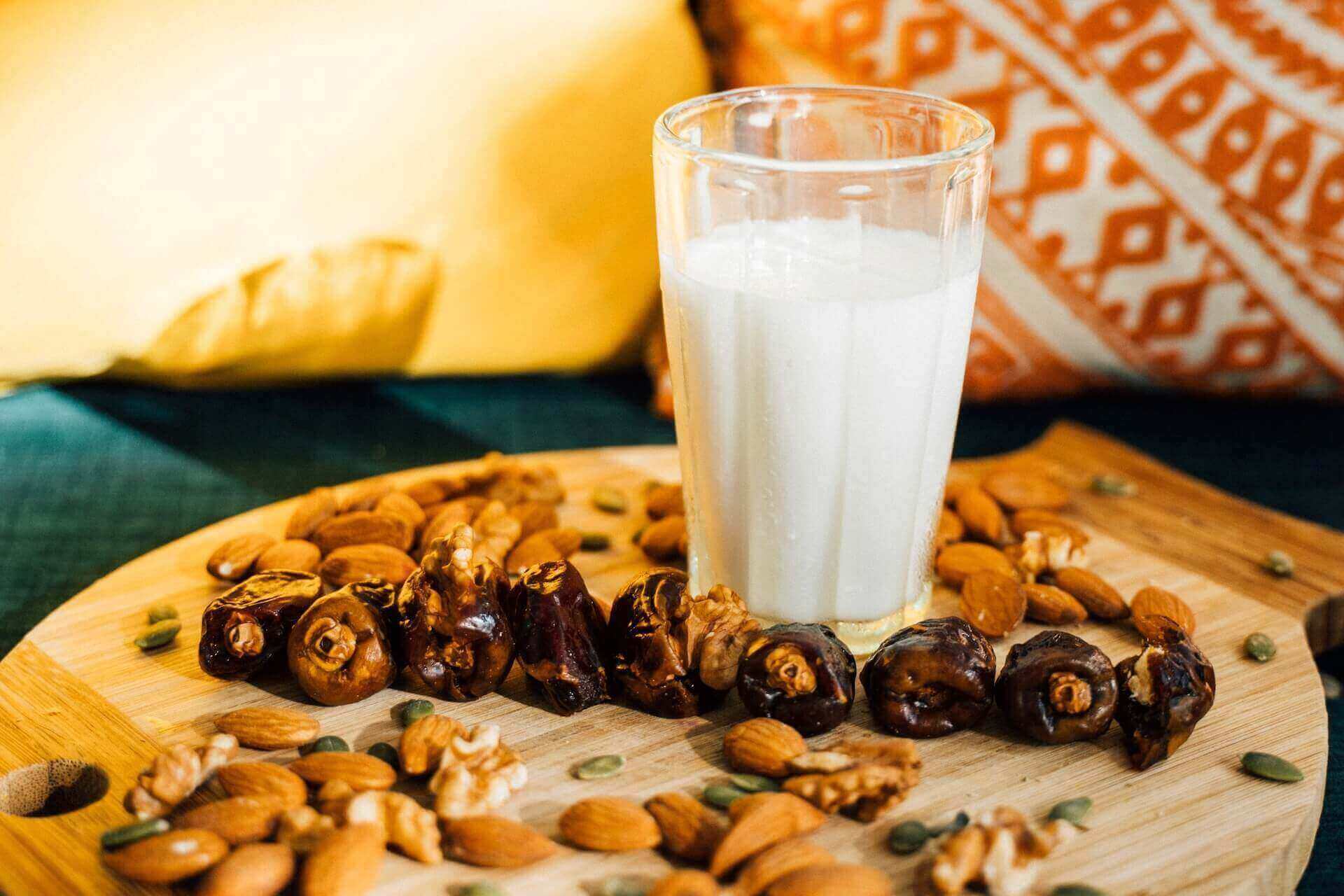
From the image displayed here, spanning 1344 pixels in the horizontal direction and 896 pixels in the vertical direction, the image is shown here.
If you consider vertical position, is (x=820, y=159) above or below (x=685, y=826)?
above

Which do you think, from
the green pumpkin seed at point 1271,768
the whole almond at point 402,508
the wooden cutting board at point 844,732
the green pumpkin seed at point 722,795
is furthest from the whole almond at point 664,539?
the green pumpkin seed at point 1271,768

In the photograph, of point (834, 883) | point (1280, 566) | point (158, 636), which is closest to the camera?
point (834, 883)

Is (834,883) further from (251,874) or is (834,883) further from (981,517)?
(981,517)

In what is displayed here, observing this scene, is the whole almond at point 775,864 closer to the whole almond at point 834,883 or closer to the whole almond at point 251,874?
the whole almond at point 834,883

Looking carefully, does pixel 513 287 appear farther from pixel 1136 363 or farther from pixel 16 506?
pixel 1136 363

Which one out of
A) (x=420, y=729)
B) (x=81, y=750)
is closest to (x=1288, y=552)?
(x=420, y=729)

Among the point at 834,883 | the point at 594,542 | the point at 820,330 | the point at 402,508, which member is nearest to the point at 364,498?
the point at 402,508

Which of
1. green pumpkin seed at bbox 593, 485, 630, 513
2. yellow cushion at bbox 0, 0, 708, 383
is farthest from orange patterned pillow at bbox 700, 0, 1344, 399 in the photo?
green pumpkin seed at bbox 593, 485, 630, 513

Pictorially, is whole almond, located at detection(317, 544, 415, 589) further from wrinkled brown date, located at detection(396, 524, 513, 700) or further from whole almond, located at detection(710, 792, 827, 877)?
whole almond, located at detection(710, 792, 827, 877)
